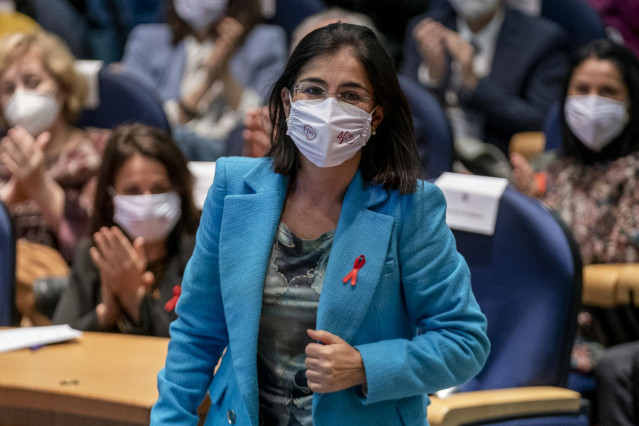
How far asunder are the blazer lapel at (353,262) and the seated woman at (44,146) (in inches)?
60.2

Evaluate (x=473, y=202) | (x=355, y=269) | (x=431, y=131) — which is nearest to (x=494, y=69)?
(x=431, y=131)

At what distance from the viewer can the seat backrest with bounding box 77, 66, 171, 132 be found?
2.96 meters

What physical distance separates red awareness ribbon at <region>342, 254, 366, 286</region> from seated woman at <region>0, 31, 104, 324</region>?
A: 155 cm

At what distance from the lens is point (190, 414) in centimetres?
130

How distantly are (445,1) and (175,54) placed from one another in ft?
3.98

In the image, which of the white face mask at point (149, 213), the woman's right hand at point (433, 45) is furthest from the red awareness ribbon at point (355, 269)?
the woman's right hand at point (433, 45)

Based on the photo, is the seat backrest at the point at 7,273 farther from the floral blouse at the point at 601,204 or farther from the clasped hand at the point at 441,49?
the clasped hand at the point at 441,49

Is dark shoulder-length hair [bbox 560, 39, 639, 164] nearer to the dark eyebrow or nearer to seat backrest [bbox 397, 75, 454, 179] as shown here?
seat backrest [bbox 397, 75, 454, 179]

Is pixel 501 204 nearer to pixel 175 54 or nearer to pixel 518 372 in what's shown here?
pixel 518 372

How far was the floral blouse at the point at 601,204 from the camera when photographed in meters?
2.48

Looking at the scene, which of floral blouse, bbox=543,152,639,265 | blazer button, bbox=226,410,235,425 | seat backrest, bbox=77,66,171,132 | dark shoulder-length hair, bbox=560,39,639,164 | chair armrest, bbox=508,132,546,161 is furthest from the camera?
chair armrest, bbox=508,132,546,161

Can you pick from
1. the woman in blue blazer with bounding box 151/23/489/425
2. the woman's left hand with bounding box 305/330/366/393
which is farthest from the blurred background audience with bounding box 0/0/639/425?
the woman's left hand with bounding box 305/330/366/393

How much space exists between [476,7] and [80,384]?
2.46 m

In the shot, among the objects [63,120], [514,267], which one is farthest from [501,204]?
[63,120]
